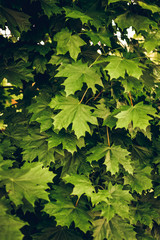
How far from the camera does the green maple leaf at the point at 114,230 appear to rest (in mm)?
1927

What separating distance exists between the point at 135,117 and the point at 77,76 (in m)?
0.62

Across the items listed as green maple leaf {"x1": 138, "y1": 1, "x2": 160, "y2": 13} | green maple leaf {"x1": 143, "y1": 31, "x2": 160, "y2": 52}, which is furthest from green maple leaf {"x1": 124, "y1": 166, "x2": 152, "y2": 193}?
green maple leaf {"x1": 138, "y1": 1, "x2": 160, "y2": 13}

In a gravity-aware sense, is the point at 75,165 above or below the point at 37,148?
below

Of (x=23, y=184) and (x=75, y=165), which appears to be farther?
(x=75, y=165)

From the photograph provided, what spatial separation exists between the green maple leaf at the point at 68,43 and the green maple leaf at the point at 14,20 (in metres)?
0.34

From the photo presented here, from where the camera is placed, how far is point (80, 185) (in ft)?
6.04

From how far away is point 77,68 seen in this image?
1.96 meters

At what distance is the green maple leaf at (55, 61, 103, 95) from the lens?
6.12ft

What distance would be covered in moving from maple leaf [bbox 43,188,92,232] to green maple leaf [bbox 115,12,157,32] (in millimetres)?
1705

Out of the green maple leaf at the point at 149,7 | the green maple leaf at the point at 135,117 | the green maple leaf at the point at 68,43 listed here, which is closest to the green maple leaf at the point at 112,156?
the green maple leaf at the point at 135,117

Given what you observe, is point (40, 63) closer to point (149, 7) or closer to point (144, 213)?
point (149, 7)

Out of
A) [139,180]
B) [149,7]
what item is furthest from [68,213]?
[149,7]

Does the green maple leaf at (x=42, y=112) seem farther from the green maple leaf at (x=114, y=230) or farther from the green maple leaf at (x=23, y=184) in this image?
the green maple leaf at (x=114, y=230)

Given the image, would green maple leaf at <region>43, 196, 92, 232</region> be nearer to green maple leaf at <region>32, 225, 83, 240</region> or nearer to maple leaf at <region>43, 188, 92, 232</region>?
maple leaf at <region>43, 188, 92, 232</region>
